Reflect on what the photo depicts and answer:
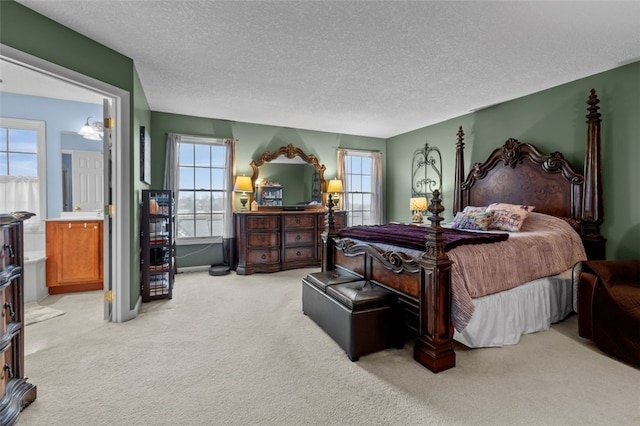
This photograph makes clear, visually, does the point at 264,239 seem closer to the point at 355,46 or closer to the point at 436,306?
the point at 355,46

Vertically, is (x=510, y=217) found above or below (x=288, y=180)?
below

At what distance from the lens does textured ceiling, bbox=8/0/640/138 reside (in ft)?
7.42

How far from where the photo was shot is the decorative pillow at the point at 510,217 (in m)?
3.49

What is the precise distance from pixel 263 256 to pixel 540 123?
170 inches

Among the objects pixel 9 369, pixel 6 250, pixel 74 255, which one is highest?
pixel 6 250

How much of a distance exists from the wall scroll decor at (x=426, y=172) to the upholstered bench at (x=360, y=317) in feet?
11.6

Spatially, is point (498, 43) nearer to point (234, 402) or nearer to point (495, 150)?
point (495, 150)

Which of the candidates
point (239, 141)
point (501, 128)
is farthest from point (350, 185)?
point (501, 128)

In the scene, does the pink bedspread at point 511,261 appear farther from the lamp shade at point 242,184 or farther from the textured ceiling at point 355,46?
the lamp shade at point 242,184

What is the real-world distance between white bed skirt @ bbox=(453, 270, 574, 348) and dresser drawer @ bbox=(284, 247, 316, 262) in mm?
3114

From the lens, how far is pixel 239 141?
5.38 metres

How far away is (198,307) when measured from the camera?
133 inches

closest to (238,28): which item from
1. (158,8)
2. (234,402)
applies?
(158,8)

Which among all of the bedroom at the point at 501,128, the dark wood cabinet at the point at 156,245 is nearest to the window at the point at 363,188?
the bedroom at the point at 501,128
